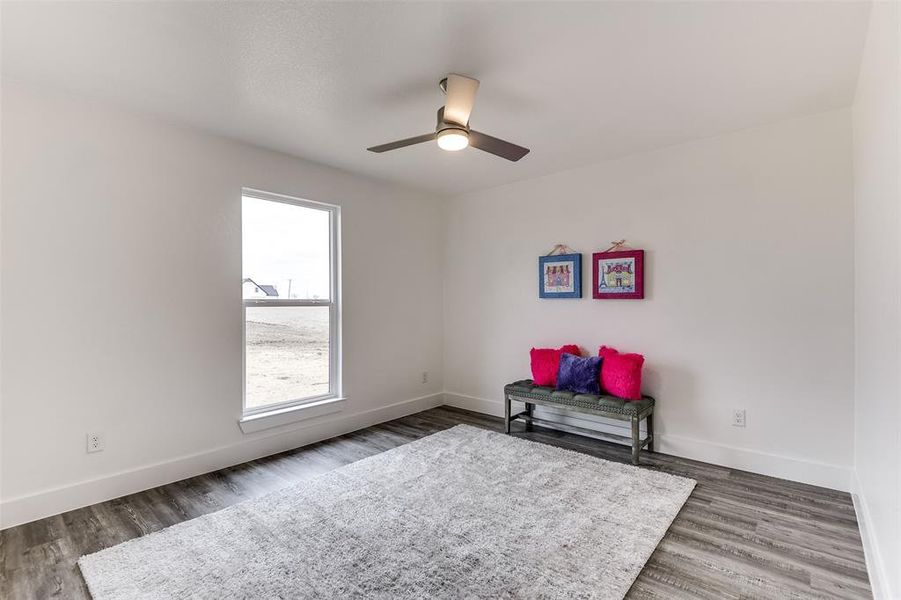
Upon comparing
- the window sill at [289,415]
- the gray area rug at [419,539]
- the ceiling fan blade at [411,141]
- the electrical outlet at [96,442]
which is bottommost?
the gray area rug at [419,539]

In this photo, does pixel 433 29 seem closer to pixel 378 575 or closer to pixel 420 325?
pixel 378 575

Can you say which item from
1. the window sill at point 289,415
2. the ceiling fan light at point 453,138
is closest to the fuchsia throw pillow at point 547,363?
the window sill at point 289,415

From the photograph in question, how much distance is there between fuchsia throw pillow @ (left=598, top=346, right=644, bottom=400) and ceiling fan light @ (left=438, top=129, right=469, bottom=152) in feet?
7.13

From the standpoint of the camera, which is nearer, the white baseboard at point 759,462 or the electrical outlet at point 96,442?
the electrical outlet at point 96,442

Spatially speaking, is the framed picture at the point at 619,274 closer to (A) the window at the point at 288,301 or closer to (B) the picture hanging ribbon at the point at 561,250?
(B) the picture hanging ribbon at the point at 561,250

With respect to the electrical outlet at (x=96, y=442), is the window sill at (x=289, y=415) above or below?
below

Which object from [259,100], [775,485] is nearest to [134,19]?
[259,100]

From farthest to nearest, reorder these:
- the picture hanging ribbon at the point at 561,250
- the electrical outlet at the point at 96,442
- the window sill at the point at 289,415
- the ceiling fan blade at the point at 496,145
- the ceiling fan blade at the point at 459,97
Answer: the picture hanging ribbon at the point at 561,250 < the window sill at the point at 289,415 < the electrical outlet at the point at 96,442 < the ceiling fan blade at the point at 496,145 < the ceiling fan blade at the point at 459,97

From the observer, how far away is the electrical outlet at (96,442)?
2635 millimetres

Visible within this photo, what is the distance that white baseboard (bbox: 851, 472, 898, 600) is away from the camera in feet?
5.45

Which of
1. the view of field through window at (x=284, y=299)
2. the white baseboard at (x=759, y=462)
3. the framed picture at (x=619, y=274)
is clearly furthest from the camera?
the framed picture at (x=619, y=274)

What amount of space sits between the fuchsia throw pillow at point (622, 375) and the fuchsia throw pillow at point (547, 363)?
0.39 metres

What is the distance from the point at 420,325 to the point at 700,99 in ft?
10.7

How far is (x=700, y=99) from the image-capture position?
2611 mm
